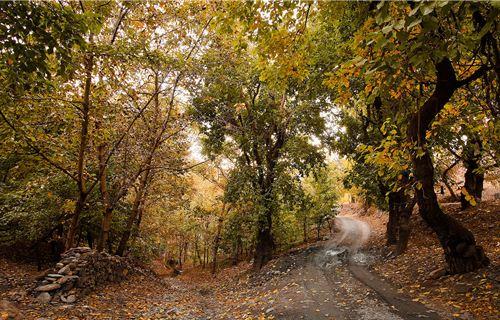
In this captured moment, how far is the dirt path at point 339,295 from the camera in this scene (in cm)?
693

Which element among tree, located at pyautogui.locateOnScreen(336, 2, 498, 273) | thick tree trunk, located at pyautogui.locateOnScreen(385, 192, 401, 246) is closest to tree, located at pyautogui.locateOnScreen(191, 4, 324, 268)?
thick tree trunk, located at pyautogui.locateOnScreen(385, 192, 401, 246)

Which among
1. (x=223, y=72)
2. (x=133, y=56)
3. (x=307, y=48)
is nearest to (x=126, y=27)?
(x=133, y=56)

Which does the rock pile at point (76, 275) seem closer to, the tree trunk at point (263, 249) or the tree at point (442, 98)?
the tree trunk at point (263, 249)

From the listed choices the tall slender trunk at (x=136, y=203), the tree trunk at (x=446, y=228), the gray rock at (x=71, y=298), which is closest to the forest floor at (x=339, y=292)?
the gray rock at (x=71, y=298)

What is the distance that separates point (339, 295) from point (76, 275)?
8.45 m

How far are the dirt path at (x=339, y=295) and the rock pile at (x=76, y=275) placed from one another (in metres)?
6.24

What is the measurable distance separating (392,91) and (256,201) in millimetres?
10438

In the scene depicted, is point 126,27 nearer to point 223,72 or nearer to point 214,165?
point 223,72

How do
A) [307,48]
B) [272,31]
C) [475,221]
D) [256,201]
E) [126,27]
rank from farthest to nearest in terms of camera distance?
[256,201] < [475,221] < [126,27] < [307,48] < [272,31]

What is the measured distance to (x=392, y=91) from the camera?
6211mm

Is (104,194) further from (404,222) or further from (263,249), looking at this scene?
(404,222)

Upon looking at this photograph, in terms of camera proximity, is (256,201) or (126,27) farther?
(256,201)

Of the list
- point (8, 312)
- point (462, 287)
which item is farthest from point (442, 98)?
point (8, 312)

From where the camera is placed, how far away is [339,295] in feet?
29.5
